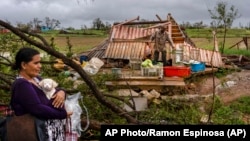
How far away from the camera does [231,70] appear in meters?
15.9

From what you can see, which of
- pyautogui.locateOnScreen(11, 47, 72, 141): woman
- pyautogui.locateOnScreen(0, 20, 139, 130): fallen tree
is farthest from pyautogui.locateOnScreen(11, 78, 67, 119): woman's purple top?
pyautogui.locateOnScreen(0, 20, 139, 130): fallen tree

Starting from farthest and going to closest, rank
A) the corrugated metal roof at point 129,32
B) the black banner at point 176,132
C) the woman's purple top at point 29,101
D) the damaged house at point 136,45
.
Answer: the corrugated metal roof at point 129,32 → the damaged house at point 136,45 → the black banner at point 176,132 → the woman's purple top at point 29,101

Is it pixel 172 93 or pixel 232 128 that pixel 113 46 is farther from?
pixel 232 128

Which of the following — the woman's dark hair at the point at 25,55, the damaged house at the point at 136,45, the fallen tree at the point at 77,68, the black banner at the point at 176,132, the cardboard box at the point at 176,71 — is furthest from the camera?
the damaged house at the point at 136,45

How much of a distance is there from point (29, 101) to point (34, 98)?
4cm

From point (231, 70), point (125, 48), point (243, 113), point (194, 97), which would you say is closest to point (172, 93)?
point (194, 97)

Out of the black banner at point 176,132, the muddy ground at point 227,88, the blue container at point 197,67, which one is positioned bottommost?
the muddy ground at point 227,88

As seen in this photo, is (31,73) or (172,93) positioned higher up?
(31,73)

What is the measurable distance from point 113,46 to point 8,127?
12141 millimetres

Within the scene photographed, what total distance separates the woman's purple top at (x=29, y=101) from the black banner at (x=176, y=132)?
1.08m

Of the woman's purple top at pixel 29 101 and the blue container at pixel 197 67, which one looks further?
the blue container at pixel 197 67

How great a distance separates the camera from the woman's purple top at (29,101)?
3.20 meters

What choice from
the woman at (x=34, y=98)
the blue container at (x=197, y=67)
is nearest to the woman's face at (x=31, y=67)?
the woman at (x=34, y=98)

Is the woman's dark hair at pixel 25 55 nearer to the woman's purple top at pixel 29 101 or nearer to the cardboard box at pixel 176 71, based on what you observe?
the woman's purple top at pixel 29 101
